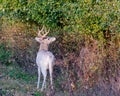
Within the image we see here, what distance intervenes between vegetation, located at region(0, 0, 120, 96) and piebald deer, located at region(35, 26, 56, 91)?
291mm

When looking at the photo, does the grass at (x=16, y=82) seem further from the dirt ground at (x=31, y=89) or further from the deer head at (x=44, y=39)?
the deer head at (x=44, y=39)

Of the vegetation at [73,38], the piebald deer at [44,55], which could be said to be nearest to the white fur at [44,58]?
the piebald deer at [44,55]

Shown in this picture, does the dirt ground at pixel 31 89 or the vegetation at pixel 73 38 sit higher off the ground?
the vegetation at pixel 73 38

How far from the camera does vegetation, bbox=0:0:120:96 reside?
11.9m

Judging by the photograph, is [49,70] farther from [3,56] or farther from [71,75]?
[3,56]

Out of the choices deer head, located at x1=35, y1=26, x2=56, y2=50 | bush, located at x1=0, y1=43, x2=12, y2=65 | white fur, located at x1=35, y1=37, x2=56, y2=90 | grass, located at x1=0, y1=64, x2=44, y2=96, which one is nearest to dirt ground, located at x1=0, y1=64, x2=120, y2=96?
grass, located at x1=0, y1=64, x2=44, y2=96

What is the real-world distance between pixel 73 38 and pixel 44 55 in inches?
36.9

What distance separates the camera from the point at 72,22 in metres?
12.6

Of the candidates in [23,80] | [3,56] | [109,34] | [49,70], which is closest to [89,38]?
[109,34]

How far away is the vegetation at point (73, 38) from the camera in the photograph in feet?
38.9

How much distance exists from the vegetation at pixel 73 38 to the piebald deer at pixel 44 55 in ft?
0.95

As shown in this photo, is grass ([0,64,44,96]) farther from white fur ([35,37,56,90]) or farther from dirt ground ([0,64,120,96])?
white fur ([35,37,56,90])

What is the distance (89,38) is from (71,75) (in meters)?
1.07

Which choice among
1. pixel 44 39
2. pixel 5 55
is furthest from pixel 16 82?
pixel 5 55
